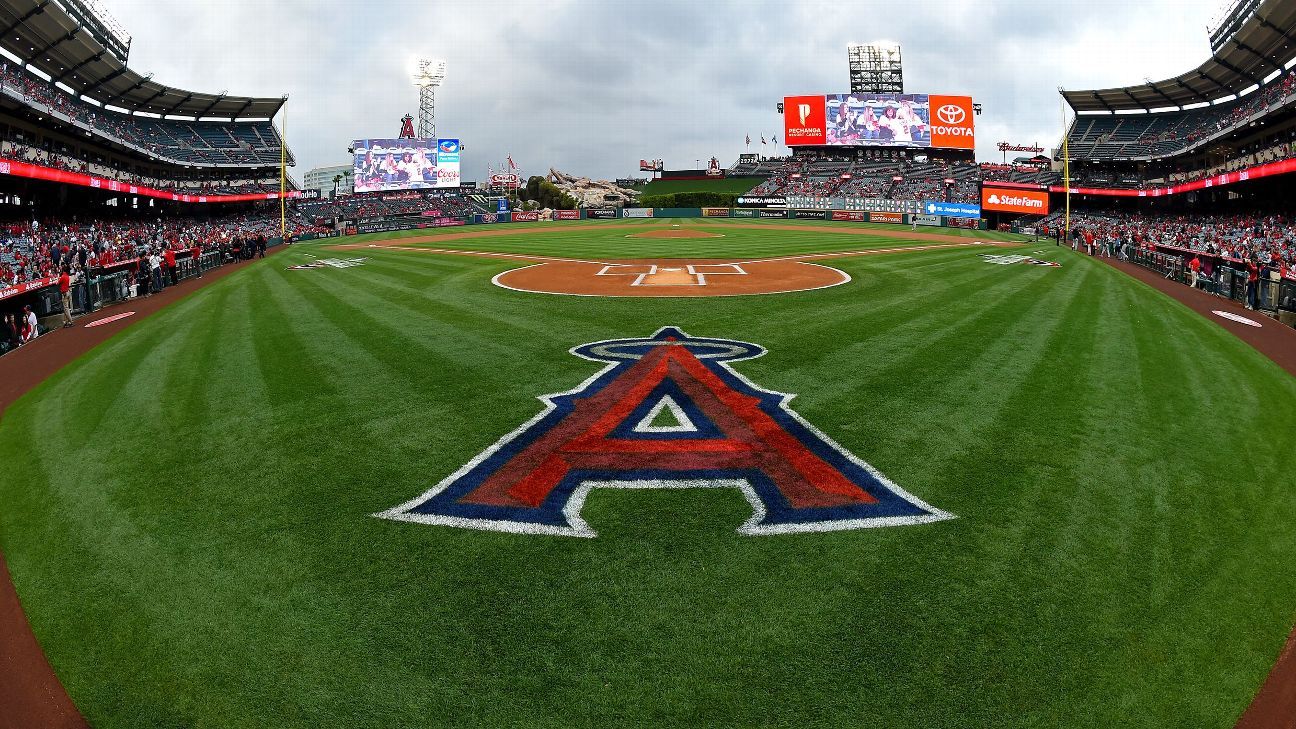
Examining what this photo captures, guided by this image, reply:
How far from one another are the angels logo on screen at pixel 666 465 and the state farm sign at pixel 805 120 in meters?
97.3

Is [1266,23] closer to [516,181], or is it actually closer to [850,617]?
[850,617]

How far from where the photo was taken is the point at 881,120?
99188mm

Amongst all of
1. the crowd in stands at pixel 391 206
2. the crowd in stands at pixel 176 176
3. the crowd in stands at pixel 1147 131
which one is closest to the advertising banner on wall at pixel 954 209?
the crowd in stands at pixel 1147 131

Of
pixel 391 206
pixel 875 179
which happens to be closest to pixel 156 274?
pixel 391 206

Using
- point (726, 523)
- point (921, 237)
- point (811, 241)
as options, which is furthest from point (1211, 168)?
point (726, 523)

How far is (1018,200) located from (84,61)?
8543 cm

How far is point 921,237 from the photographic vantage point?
52.9 meters

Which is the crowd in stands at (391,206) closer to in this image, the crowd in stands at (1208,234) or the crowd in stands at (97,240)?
the crowd in stands at (97,240)

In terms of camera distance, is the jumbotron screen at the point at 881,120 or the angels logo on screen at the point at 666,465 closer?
the angels logo on screen at the point at 666,465

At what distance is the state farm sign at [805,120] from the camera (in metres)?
99.2

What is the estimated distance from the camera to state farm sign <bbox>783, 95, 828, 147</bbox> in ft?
325

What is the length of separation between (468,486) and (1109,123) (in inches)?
4047

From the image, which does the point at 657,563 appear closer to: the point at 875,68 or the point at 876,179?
the point at 876,179

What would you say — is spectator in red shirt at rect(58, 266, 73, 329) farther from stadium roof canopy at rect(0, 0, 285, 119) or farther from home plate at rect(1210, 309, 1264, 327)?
stadium roof canopy at rect(0, 0, 285, 119)
